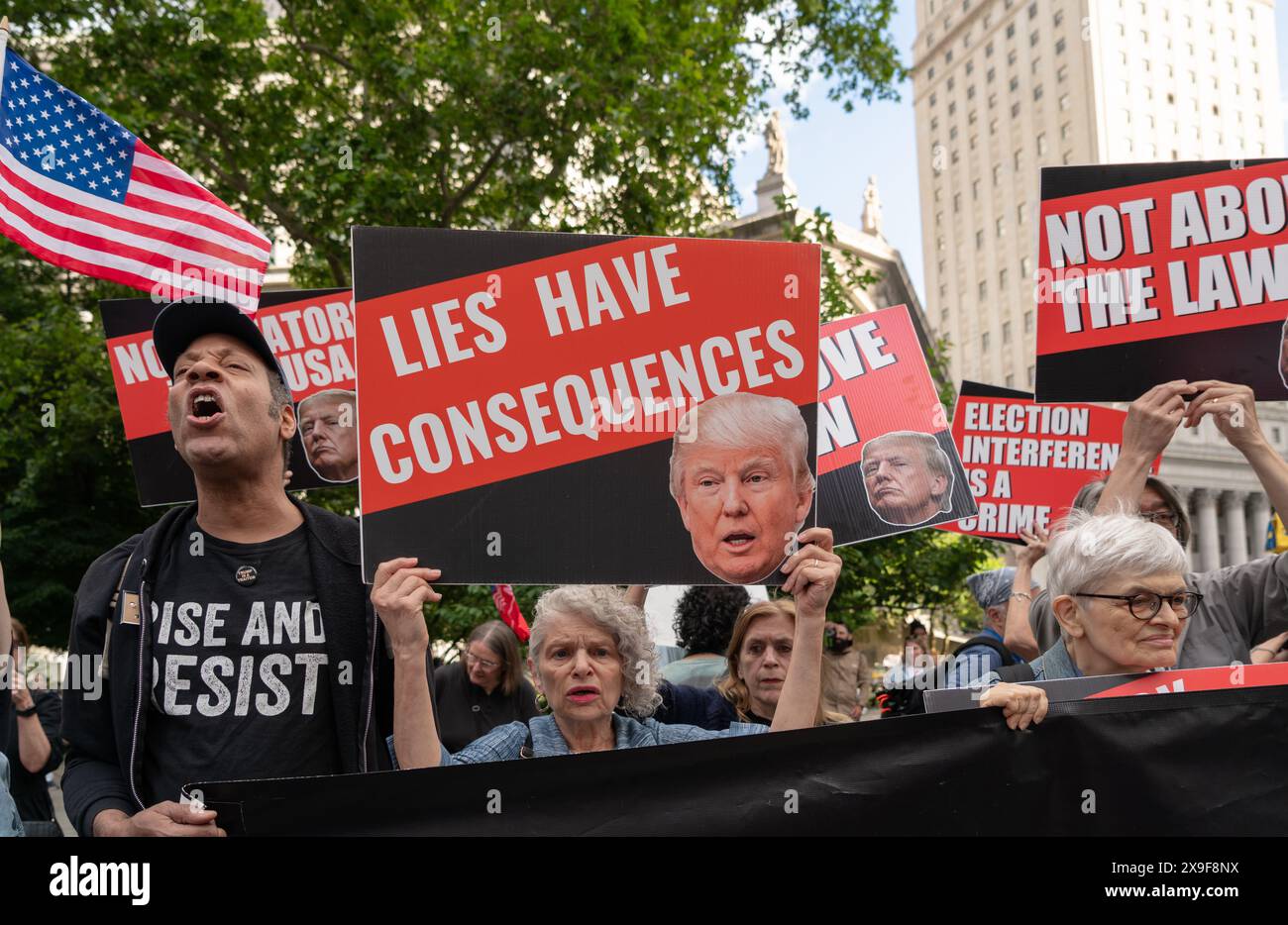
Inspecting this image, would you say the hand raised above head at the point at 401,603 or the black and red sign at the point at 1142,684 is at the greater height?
the hand raised above head at the point at 401,603

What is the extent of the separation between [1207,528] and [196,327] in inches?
3172

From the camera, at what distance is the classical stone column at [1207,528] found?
7344 centimetres

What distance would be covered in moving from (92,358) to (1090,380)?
11.5 m

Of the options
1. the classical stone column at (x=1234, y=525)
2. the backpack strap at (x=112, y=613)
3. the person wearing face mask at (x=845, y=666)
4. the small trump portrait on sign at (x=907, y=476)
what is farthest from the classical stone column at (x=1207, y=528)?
the backpack strap at (x=112, y=613)

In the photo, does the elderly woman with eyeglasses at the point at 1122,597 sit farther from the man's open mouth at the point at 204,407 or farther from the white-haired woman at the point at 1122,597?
the man's open mouth at the point at 204,407

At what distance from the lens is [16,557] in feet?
55.0

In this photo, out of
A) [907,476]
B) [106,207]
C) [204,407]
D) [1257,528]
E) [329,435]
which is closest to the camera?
[204,407]

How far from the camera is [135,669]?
8.46 feet

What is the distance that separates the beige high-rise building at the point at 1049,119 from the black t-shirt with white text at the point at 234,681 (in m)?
80.7

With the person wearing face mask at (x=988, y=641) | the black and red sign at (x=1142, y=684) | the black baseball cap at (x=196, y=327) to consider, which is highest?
the black baseball cap at (x=196, y=327)

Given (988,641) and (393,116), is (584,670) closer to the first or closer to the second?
(988,641)

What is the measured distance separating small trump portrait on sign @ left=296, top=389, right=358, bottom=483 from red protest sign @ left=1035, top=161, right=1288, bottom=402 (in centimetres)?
321

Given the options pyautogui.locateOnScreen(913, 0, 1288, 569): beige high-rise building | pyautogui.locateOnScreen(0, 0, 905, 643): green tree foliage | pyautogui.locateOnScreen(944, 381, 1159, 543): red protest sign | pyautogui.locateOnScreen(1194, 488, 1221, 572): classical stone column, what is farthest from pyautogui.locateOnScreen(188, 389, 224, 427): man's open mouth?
pyautogui.locateOnScreen(913, 0, 1288, 569): beige high-rise building

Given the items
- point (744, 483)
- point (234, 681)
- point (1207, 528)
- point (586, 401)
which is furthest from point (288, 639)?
point (1207, 528)
